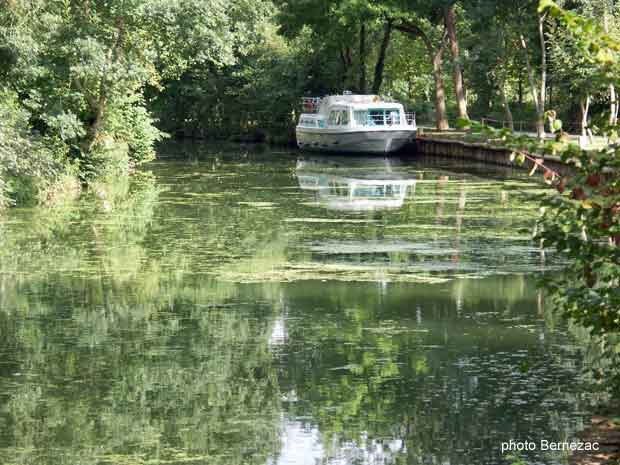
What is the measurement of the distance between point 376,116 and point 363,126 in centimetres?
69

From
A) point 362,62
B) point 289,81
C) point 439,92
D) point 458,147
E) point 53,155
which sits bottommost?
point 458,147

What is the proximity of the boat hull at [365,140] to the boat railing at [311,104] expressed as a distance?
331cm

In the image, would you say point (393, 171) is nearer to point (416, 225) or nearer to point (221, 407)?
point (416, 225)

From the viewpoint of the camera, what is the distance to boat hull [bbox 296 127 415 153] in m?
46.8

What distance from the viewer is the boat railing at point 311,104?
175ft

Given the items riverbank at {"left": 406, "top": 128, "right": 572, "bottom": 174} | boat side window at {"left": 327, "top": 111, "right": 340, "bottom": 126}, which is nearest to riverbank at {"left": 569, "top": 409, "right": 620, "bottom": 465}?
riverbank at {"left": 406, "top": 128, "right": 572, "bottom": 174}

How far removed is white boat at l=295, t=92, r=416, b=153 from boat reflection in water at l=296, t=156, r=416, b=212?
0.82m

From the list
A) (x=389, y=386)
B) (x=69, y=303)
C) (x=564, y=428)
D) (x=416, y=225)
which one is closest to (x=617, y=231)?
(x=564, y=428)

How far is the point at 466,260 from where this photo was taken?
1828 centimetres

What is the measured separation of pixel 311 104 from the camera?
5366 cm

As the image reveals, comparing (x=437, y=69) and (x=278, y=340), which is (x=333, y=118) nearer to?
(x=437, y=69)

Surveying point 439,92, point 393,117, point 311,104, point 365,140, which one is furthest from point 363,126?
point 311,104

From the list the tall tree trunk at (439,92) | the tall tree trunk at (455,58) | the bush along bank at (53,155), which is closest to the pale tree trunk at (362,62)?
the tall tree trunk at (439,92)

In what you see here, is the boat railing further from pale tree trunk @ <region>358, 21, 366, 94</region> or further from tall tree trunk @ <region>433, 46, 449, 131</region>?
tall tree trunk @ <region>433, 46, 449, 131</region>
